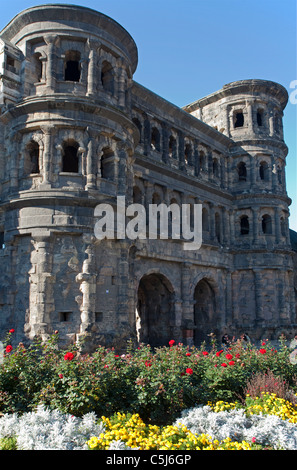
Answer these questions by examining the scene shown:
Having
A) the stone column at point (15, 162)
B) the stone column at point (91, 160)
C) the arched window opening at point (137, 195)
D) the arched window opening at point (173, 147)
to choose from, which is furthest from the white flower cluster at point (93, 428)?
the arched window opening at point (173, 147)

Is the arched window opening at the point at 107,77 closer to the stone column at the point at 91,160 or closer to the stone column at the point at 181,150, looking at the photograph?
the stone column at the point at 91,160

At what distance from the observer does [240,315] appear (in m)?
24.2

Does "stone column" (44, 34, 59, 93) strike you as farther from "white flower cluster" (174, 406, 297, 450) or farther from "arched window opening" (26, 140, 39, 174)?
"white flower cluster" (174, 406, 297, 450)

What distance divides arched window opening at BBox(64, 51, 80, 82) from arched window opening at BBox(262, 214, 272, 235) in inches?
545

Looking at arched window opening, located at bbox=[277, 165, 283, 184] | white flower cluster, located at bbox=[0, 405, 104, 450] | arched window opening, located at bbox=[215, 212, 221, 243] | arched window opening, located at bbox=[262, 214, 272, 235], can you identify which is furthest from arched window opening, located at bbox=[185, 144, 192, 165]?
white flower cluster, located at bbox=[0, 405, 104, 450]

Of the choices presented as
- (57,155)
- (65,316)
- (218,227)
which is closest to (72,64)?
(57,155)

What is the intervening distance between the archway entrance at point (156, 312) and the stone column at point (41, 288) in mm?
6974

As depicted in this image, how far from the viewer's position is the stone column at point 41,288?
43.7 feet

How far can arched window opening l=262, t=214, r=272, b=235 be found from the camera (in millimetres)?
25172

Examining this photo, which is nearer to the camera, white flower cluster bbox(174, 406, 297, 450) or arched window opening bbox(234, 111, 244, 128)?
white flower cluster bbox(174, 406, 297, 450)

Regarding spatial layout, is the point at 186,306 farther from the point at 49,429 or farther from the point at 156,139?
the point at 49,429

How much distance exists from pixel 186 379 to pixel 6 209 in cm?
1016
